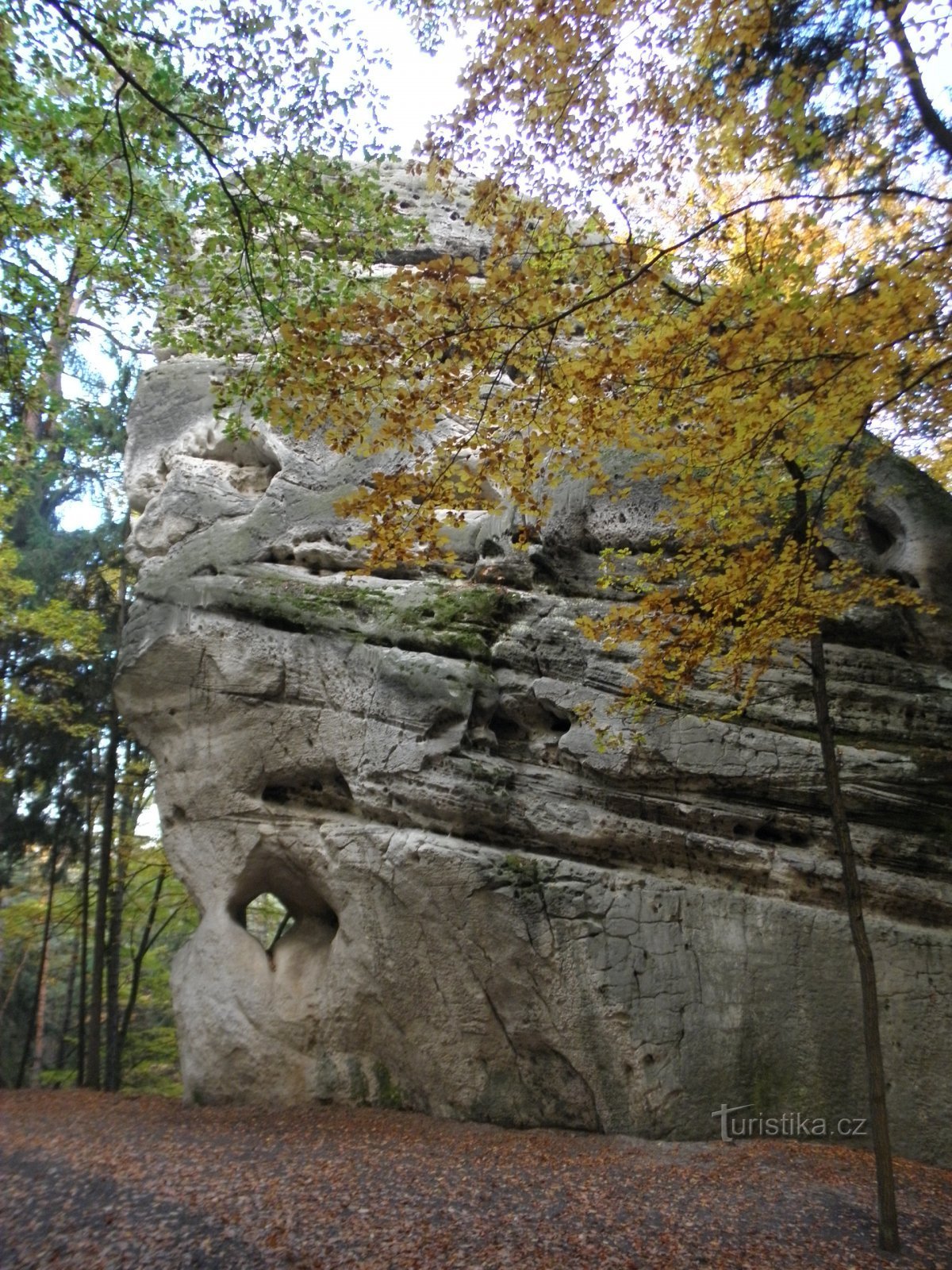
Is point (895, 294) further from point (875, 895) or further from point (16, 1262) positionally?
point (16, 1262)

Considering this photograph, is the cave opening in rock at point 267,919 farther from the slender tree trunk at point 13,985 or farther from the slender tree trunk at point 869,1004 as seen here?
the slender tree trunk at point 869,1004

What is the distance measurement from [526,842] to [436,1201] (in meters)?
3.88

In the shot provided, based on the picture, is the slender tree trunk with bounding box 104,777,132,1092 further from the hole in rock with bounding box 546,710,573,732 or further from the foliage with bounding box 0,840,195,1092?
the hole in rock with bounding box 546,710,573,732

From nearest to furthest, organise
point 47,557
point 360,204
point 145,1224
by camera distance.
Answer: point 145,1224
point 360,204
point 47,557

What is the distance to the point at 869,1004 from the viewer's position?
256 inches

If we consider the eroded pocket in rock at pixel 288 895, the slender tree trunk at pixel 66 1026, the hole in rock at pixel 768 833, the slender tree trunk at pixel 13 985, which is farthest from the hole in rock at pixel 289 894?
the slender tree trunk at pixel 66 1026

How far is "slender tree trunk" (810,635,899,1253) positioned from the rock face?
2.27 metres

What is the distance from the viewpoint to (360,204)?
7.19 m

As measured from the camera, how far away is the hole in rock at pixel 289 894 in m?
11.0

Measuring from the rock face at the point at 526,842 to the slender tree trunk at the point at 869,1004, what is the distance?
2.27 metres

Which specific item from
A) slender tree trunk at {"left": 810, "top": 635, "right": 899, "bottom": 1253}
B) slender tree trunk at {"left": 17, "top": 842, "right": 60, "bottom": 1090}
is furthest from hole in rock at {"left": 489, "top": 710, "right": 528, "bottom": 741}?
slender tree trunk at {"left": 17, "top": 842, "right": 60, "bottom": 1090}

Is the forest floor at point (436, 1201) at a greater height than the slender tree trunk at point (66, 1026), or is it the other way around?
the forest floor at point (436, 1201)

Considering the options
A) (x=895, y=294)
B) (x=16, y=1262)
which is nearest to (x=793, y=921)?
(x=895, y=294)

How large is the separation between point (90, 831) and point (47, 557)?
17.9 ft
